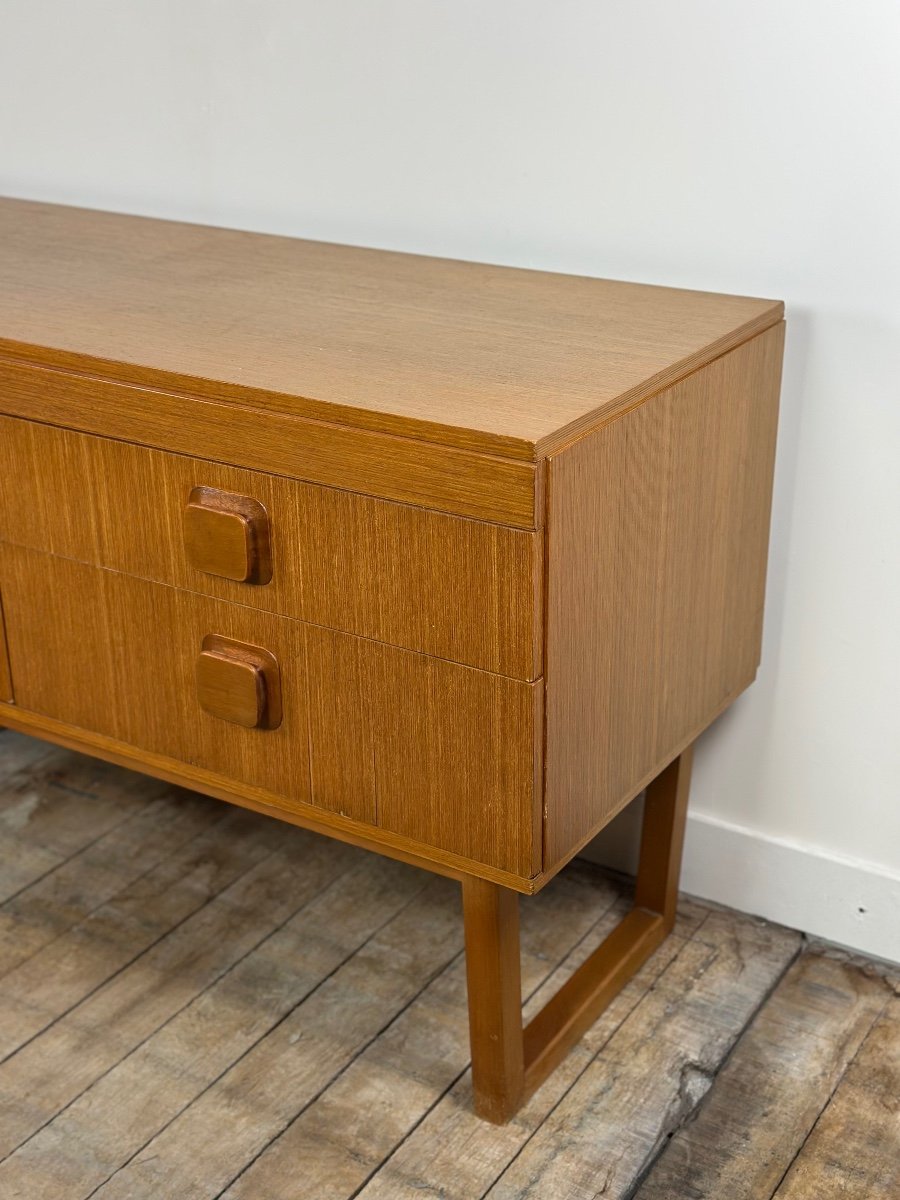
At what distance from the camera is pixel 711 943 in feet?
5.32

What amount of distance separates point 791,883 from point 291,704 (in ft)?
2.26

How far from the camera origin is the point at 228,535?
3.89 feet

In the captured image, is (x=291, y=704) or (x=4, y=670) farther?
(x=4, y=670)

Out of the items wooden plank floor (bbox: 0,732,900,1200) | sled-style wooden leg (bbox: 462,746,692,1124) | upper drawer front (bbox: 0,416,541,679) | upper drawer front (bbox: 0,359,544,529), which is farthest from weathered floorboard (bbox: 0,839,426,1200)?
upper drawer front (bbox: 0,359,544,529)

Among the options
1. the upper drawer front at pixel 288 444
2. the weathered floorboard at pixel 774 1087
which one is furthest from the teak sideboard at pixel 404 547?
the weathered floorboard at pixel 774 1087

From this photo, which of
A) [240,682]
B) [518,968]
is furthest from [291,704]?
[518,968]

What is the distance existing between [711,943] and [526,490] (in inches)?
31.1

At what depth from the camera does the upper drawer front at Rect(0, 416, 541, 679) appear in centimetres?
109

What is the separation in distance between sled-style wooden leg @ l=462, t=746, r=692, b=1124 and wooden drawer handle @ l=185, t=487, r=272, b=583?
331mm

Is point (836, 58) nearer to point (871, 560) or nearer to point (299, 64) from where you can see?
point (871, 560)

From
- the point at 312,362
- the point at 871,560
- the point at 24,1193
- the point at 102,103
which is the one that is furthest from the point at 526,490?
the point at 102,103

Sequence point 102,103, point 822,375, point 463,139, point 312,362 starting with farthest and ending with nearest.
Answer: point 102,103, point 463,139, point 822,375, point 312,362

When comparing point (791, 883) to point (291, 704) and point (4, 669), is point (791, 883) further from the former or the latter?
point (4, 669)

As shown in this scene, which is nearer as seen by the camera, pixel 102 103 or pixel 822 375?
pixel 822 375
